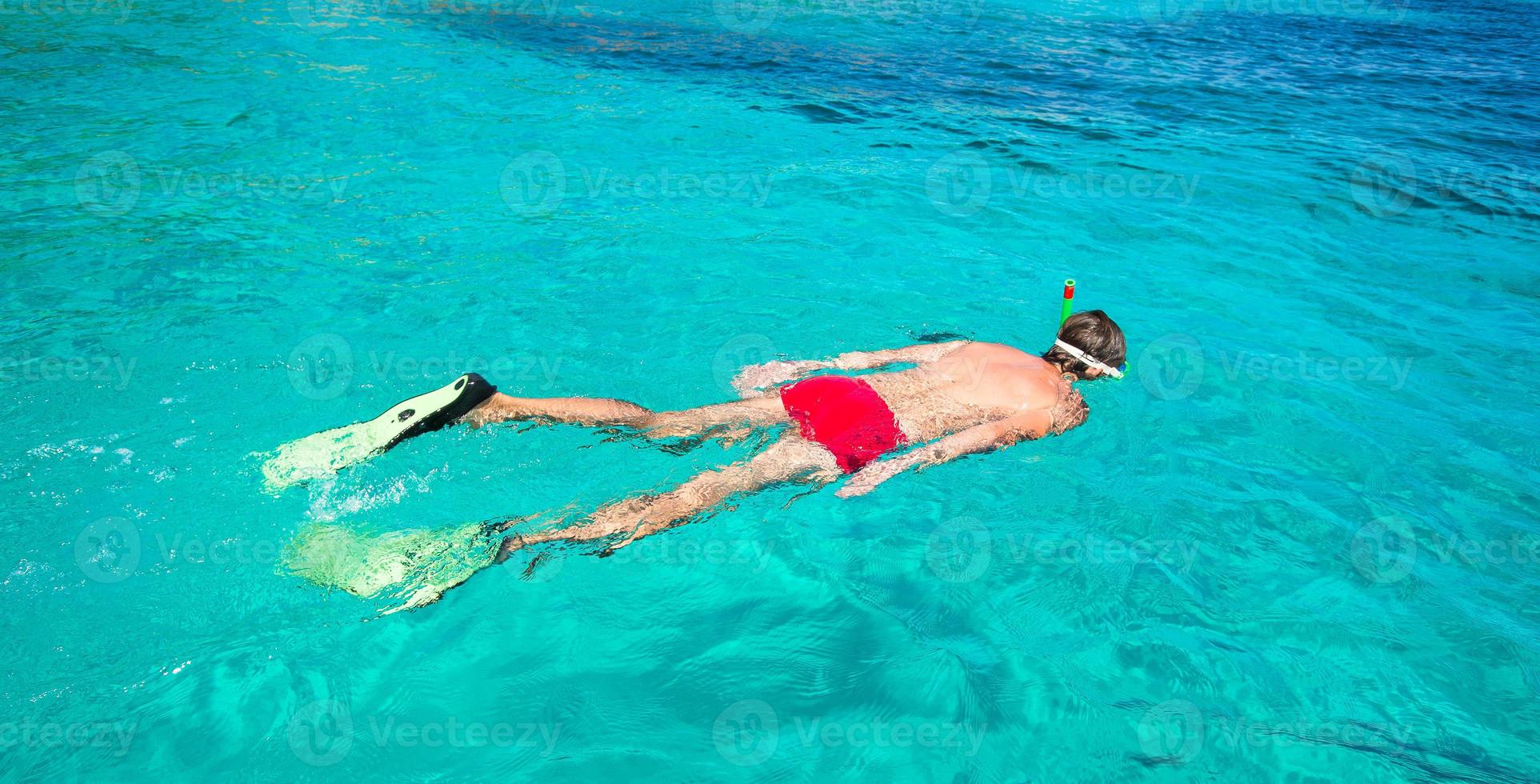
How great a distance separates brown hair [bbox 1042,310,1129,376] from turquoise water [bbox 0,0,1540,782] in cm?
64

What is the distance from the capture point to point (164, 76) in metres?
10.6

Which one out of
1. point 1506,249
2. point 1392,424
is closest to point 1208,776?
point 1392,424

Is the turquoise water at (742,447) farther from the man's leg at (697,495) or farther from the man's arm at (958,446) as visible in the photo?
the man's arm at (958,446)

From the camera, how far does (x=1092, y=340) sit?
4621 millimetres

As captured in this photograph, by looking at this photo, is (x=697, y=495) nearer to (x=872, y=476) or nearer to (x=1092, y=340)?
(x=872, y=476)

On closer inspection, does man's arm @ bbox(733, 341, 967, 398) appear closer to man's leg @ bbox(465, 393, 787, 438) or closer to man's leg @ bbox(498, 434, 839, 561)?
man's leg @ bbox(465, 393, 787, 438)

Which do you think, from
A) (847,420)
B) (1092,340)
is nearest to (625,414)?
(847,420)

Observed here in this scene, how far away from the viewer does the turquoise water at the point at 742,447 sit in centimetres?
339

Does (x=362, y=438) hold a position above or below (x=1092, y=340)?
below

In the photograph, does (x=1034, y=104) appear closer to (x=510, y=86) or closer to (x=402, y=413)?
(x=510, y=86)

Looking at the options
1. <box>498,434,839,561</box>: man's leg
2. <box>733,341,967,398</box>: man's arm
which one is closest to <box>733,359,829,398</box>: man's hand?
<box>733,341,967,398</box>: man's arm

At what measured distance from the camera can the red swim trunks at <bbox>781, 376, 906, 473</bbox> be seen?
4.35 m

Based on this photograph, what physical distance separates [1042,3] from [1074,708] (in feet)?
71.8

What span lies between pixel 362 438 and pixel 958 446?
294 cm
